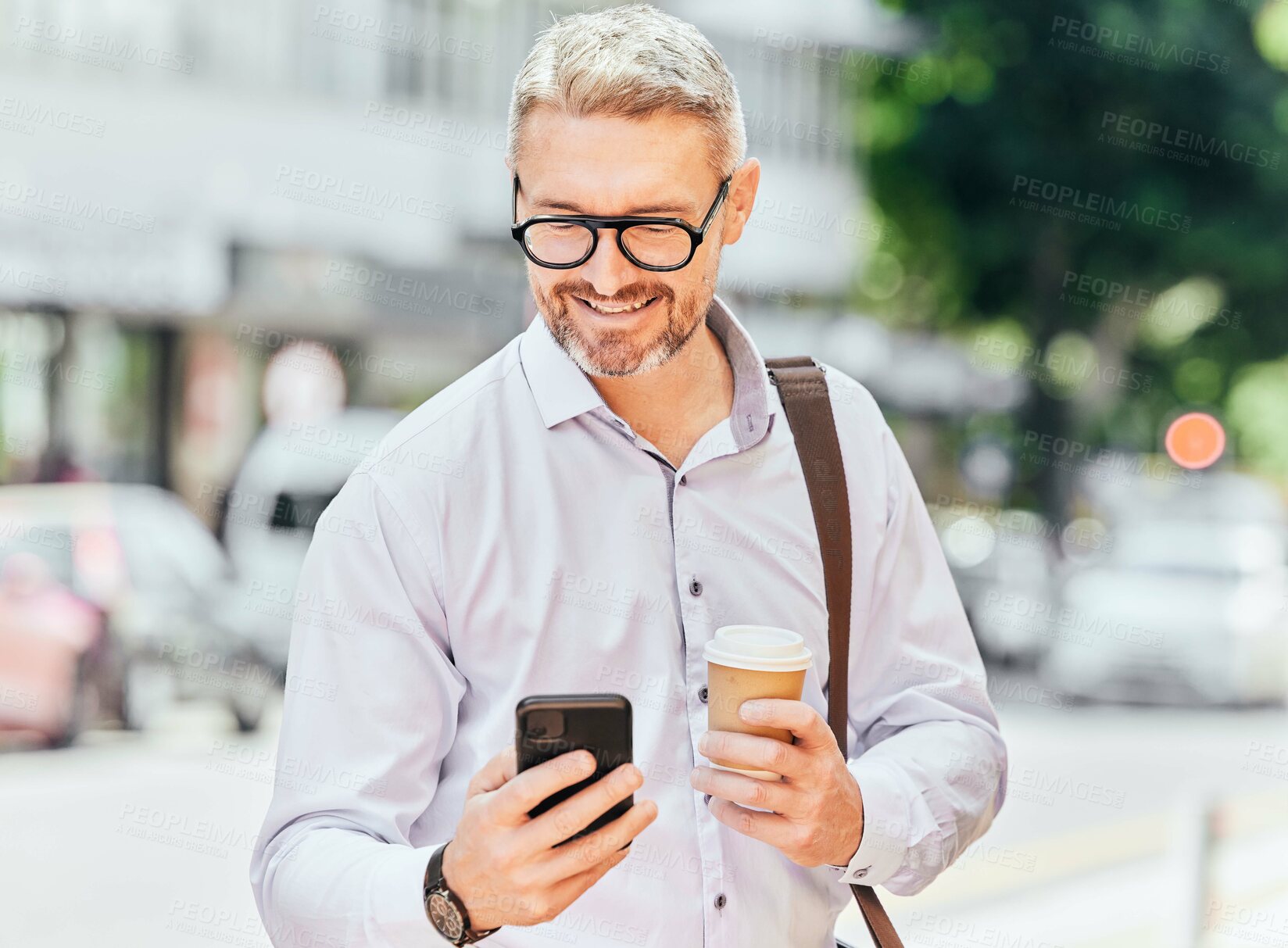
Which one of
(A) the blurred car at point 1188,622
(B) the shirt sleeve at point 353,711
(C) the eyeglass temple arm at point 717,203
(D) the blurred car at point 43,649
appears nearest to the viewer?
(B) the shirt sleeve at point 353,711

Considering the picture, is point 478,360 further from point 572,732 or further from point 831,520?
point 572,732

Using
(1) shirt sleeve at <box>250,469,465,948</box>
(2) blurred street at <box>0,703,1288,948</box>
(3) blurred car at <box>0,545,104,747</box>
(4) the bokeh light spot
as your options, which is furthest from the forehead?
(4) the bokeh light spot

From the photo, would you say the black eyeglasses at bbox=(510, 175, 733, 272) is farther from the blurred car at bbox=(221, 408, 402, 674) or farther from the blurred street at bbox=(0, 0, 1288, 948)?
the blurred car at bbox=(221, 408, 402, 674)

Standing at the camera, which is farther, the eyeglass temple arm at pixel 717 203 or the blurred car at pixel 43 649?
the blurred car at pixel 43 649

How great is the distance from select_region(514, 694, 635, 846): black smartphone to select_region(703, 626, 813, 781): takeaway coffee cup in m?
0.20

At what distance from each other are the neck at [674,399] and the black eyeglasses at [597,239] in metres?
0.23

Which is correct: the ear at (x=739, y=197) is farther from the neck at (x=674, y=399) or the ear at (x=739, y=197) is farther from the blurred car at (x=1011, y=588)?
the blurred car at (x=1011, y=588)

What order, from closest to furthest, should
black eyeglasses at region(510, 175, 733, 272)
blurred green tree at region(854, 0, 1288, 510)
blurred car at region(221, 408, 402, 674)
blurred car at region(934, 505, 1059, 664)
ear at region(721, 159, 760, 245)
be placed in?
black eyeglasses at region(510, 175, 733, 272) < ear at region(721, 159, 760, 245) < blurred car at region(221, 408, 402, 674) < blurred car at region(934, 505, 1059, 664) < blurred green tree at region(854, 0, 1288, 510)

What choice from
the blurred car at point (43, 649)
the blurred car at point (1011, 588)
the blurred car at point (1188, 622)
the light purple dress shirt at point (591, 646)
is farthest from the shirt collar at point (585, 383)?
the blurred car at point (1011, 588)

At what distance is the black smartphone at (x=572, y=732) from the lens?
1585mm

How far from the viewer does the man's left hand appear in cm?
173

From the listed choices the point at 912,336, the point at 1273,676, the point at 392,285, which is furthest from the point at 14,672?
the point at 912,336

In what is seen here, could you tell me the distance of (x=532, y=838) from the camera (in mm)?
1565

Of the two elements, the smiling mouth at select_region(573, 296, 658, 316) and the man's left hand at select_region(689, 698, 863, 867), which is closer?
the man's left hand at select_region(689, 698, 863, 867)
